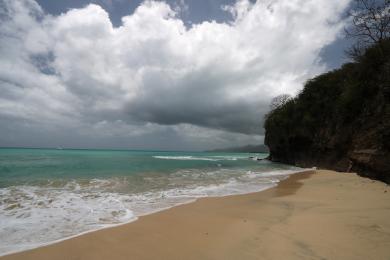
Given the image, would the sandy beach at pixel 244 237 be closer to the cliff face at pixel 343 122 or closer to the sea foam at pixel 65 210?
the sea foam at pixel 65 210

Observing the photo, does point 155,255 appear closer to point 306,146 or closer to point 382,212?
point 382,212

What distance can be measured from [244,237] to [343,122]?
21.0 m

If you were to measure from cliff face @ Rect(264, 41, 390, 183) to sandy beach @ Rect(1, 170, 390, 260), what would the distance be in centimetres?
530

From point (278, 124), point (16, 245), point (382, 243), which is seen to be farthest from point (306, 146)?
point (16, 245)

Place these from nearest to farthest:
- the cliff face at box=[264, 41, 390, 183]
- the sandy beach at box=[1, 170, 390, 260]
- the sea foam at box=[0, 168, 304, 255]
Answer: the sandy beach at box=[1, 170, 390, 260]
the sea foam at box=[0, 168, 304, 255]
the cliff face at box=[264, 41, 390, 183]

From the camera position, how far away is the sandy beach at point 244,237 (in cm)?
365

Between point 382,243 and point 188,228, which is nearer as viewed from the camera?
point 382,243

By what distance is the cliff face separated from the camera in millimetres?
10844

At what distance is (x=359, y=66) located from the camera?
53.5ft

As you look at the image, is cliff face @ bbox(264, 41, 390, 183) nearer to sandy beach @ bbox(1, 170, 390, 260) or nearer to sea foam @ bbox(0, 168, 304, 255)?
sandy beach @ bbox(1, 170, 390, 260)

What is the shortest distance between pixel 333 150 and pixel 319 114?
7.51m

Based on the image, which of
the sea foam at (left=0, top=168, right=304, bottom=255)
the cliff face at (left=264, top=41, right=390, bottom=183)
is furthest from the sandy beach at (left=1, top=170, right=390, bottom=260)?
the cliff face at (left=264, top=41, right=390, bottom=183)

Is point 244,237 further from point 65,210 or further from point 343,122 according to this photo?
point 343,122

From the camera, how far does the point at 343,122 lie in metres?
20.6
